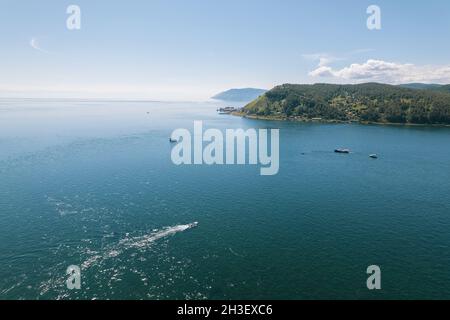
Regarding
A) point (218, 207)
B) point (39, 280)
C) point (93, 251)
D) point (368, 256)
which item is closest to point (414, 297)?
point (368, 256)
